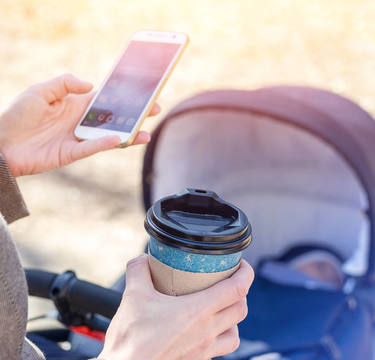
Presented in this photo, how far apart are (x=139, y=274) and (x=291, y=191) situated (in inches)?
72.1

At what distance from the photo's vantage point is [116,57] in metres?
5.85

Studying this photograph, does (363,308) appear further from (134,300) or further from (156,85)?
(134,300)

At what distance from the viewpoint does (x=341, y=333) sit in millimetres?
1646

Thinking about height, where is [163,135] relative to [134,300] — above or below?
below

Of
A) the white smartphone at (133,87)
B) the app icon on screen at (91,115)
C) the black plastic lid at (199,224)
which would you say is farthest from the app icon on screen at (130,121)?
the black plastic lid at (199,224)

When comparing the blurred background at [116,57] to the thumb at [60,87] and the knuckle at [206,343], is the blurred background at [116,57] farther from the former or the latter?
the knuckle at [206,343]

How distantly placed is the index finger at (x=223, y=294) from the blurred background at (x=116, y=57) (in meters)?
2.09

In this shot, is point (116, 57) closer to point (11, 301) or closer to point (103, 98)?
point (103, 98)

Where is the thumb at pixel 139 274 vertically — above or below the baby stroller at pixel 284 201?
above

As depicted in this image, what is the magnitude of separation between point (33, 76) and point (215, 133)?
365cm

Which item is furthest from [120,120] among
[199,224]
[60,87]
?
[199,224]

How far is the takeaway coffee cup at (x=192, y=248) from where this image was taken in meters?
0.70

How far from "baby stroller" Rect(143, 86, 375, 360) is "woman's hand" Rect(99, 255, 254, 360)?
888 millimetres

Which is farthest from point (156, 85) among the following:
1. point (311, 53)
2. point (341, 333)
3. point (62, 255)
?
point (311, 53)
